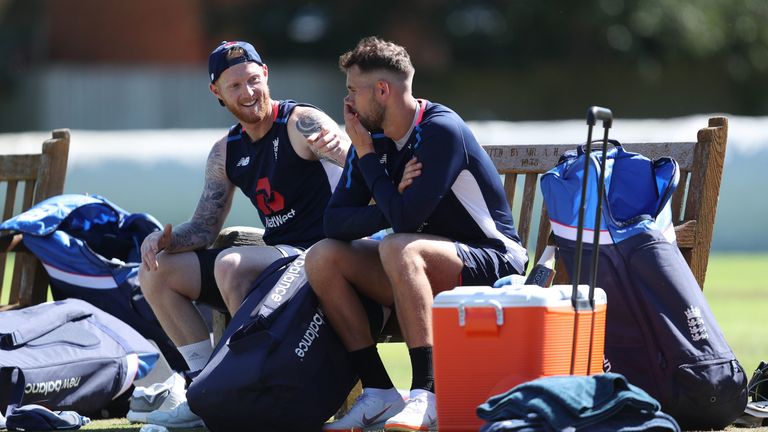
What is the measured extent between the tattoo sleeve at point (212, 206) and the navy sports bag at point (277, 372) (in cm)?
97

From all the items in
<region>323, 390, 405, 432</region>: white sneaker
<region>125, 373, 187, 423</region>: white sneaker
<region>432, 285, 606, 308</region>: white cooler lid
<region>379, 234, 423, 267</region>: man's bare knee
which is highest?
<region>379, 234, 423, 267</region>: man's bare knee

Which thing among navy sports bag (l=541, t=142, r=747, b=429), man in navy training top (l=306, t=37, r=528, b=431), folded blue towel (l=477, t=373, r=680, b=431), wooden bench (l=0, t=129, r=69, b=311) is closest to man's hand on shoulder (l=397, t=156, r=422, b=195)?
man in navy training top (l=306, t=37, r=528, b=431)

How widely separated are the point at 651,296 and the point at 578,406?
84 centimetres

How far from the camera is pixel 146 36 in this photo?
114 feet

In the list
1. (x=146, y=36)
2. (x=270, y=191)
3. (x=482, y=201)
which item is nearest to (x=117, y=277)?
(x=270, y=191)

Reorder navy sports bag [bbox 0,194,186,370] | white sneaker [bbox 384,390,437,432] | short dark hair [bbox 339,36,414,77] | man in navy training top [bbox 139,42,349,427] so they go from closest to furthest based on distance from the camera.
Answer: white sneaker [bbox 384,390,437,432], short dark hair [bbox 339,36,414,77], man in navy training top [bbox 139,42,349,427], navy sports bag [bbox 0,194,186,370]

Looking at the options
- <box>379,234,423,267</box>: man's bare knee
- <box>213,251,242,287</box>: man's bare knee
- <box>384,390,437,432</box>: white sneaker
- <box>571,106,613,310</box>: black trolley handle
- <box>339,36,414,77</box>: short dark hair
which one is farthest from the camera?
<box>213,251,242,287</box>: man's bare knee

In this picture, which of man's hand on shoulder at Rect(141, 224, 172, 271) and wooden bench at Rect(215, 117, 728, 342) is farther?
man's hand on shoulder at Rect(141, 224, 172, 271)

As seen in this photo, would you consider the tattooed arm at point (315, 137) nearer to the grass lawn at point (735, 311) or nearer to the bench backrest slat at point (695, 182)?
the bench backrest slat at point (695, 182)

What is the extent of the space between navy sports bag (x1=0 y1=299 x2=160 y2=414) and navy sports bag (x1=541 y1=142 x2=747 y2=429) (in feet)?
6.75

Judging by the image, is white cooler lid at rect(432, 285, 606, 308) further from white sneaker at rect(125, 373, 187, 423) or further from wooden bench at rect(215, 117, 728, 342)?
white sneaker at rect(125, 373, 187, 423)

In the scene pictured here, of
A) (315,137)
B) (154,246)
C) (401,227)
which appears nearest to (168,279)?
(154,246)

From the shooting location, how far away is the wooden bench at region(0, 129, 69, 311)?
6.48 meters

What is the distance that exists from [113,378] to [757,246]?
11.1 m
